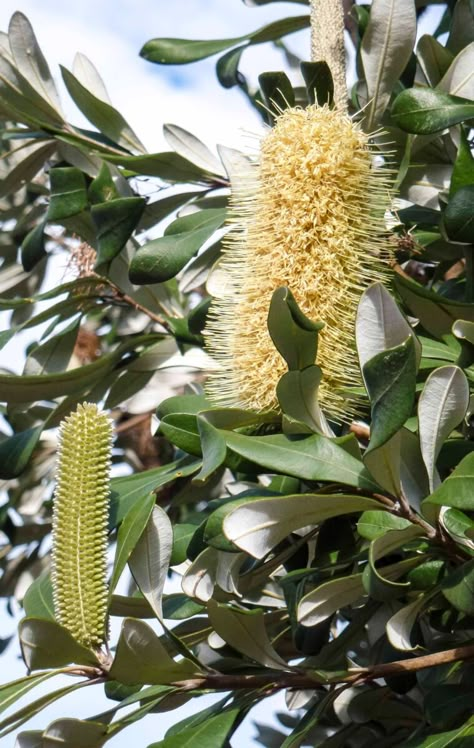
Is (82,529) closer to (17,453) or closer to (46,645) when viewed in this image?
(46,645)

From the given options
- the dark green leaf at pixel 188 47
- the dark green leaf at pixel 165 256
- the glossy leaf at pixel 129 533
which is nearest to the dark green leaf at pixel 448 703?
the glossy leaf at pixel 129 533

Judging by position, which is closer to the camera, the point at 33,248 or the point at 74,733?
the point at 74,733

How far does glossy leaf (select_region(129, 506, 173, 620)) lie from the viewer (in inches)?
42.3

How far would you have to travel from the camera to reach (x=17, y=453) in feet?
4.84

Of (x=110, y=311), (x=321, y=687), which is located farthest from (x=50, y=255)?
(x=321, y=687)

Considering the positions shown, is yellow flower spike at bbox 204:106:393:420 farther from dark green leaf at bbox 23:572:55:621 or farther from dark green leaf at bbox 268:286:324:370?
dark green leaf at bbox 23:572:55:621

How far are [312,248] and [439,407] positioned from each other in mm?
268

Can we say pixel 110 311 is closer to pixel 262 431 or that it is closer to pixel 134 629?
pixel 262 431

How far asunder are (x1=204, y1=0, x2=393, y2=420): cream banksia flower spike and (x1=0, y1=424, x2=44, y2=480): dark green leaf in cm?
34

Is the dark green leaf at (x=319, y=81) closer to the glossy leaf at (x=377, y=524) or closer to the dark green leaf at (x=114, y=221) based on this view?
the dark green leaf at (x=114, y=221)

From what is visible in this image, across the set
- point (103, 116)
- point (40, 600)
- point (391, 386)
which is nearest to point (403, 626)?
point (391, 386)

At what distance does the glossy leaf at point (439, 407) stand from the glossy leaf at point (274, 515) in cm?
8

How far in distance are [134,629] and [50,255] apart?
1.30 metres

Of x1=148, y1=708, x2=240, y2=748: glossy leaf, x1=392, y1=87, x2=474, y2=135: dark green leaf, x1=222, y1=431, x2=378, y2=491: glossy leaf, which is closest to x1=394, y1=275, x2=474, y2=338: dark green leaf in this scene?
x1=392, y1=87, x2=474, y2=135: dark green leaf
